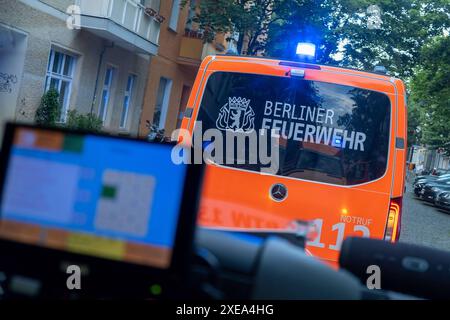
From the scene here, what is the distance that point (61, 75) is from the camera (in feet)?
43.7

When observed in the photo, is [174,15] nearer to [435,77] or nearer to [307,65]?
[435,77]

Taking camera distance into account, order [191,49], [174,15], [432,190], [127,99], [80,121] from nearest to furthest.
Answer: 1. [80,121]
2. [127,99]
3. [174,15]
4. [191,49]
5. [432,190]

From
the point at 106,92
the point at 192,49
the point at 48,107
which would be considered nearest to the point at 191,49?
the point at 192,49

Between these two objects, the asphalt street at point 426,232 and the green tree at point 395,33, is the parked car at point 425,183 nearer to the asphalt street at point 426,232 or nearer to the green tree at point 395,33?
the green tree at point 395,33

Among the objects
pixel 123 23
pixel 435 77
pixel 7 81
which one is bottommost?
pixel 7 81

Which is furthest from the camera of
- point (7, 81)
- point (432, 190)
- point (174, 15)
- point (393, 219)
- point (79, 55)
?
point (432, 190)

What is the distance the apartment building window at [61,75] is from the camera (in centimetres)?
1279

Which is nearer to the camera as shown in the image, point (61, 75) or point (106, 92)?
point (61, 75)

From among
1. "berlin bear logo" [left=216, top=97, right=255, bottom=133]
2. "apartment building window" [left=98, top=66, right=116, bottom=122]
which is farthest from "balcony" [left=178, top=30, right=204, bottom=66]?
"berlin bear logo" [left=216, top=97, right=255, bottom=133]

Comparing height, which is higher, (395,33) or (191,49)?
(395,33)

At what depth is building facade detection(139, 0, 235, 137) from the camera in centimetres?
1908

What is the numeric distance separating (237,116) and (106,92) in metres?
12.2

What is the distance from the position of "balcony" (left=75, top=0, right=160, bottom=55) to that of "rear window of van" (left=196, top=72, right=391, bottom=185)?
10307mm

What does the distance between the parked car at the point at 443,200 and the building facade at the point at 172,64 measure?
32.9 ft
